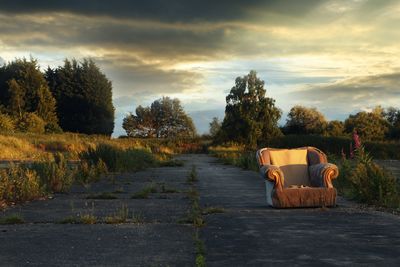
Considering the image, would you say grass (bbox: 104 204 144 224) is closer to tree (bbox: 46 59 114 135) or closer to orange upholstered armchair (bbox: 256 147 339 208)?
orange upholstered armchair (bbox: 256 147 339 208)

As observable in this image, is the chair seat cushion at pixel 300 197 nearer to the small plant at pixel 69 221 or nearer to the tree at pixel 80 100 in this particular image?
the small plant at pixel 69 221

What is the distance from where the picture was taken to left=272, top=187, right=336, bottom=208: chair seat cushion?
821 centimetres

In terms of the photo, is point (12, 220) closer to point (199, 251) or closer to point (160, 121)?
point (199, 251)

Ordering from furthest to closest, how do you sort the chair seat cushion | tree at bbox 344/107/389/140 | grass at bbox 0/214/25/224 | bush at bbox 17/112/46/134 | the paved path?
tree at bbox 344/107/389/140 → bush at bbox 17/112/46/134 → the chair seat cushion → grass at bbox 0/214/25/224 → the paved path

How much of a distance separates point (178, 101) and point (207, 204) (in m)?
73.0

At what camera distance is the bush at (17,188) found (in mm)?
9133

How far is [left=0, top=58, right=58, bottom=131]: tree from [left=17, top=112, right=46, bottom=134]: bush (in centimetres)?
183

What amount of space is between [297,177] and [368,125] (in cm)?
5322

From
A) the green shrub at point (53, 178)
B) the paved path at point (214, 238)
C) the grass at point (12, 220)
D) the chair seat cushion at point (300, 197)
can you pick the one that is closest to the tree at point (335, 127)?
the green shrub at point (53, 178)

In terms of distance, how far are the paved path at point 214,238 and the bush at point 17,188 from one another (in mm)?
587

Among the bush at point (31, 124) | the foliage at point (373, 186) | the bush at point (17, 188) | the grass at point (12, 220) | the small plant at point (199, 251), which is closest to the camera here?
the small plant at point (199, 251)

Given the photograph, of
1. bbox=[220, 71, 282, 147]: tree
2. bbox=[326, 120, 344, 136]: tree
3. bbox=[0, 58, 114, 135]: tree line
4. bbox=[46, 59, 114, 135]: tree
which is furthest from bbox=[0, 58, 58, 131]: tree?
bbox=[326, 120, 344, 136]: tree

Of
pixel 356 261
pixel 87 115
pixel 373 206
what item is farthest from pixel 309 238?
pixel 87 115

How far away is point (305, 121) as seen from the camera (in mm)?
70625
